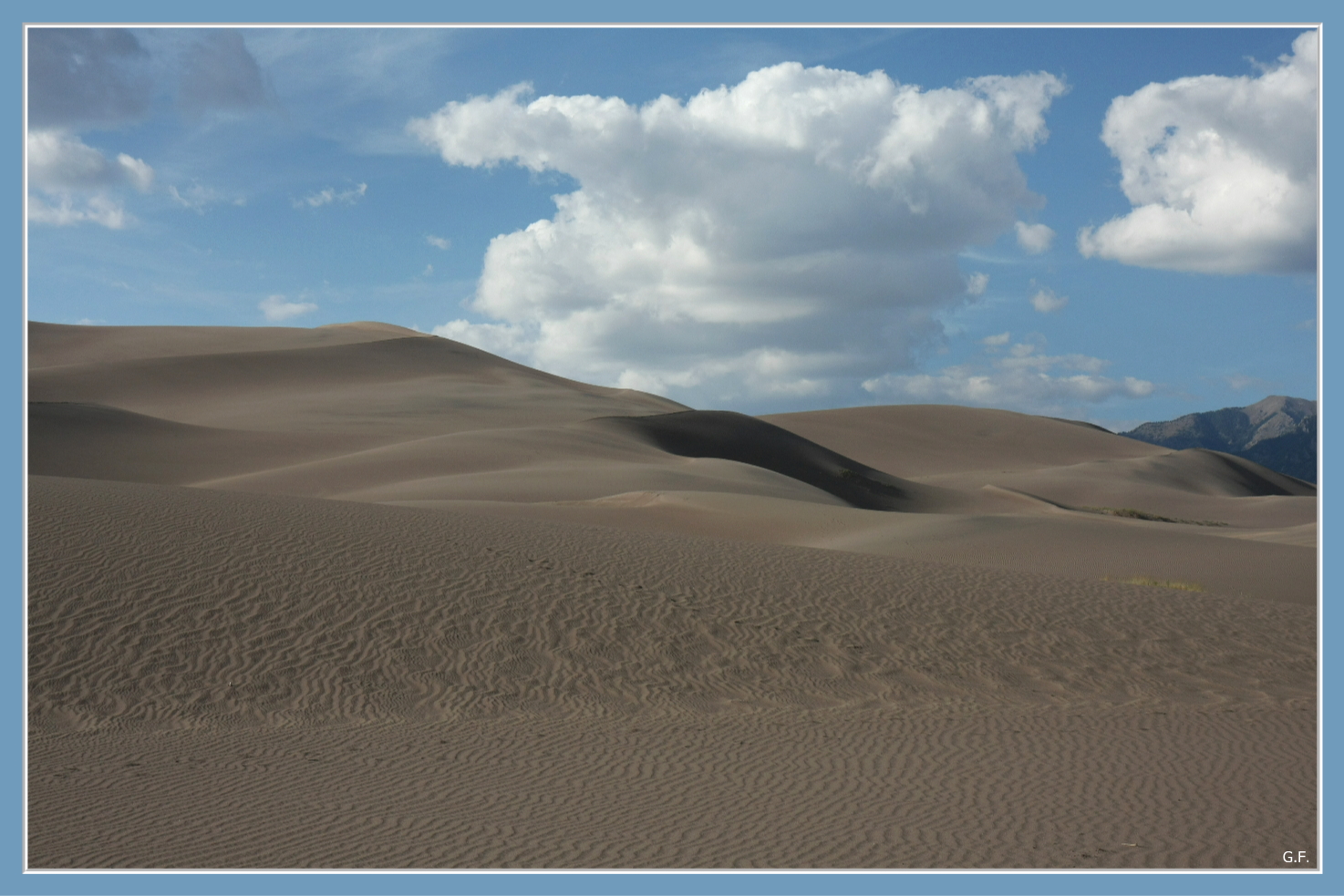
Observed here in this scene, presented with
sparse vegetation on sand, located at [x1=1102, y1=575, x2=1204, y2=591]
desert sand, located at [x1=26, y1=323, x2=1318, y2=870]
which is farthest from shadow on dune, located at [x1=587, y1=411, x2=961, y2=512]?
desert sand, located at [x1=26, y1=323, x2=1318, y2=870]

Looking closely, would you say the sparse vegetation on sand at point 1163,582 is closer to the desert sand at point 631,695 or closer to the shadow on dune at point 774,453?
the desert sand at point 631,695

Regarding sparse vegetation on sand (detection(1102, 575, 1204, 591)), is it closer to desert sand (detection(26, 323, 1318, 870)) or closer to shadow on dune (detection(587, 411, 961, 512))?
desert sand (detection(26, 323, 1318, 870))

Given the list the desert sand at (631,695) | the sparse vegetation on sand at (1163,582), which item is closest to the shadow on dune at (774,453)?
the sparse vegetation on sand at (1163,582)

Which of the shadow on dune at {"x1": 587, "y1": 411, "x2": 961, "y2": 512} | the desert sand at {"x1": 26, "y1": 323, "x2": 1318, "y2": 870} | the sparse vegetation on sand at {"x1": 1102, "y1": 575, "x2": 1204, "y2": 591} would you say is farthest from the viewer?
the shadow on dune at {"x1": 587, "y1": 411, "x2": 961, "y2": 512}

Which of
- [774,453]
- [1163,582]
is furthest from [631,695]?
[774,453]

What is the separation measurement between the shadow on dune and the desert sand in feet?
91.1

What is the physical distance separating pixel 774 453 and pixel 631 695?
4790 centimetres

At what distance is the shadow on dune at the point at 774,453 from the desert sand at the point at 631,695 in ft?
91.1

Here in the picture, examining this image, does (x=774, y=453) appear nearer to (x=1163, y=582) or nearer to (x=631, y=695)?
(x=1163, y=582)

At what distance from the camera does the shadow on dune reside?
167 ft

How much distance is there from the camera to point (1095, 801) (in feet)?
23.8

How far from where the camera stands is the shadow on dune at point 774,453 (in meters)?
50.8

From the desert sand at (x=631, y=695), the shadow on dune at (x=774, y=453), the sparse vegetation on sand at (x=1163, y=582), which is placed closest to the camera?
the desert sand at (x=631, y=695)

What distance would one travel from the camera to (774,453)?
57625mm
